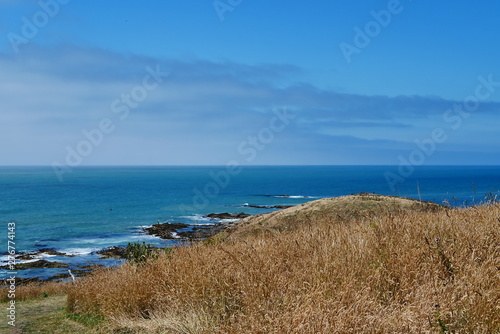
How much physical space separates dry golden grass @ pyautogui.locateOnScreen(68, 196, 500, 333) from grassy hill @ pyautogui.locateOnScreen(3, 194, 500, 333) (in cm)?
2

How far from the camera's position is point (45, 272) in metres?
36.1

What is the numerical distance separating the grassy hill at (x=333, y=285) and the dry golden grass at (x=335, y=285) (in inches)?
0.7

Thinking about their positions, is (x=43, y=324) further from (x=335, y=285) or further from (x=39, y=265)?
(x=39, y=265)

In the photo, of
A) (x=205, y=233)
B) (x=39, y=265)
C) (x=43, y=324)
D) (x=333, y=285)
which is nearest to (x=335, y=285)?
(x=333, y=285)

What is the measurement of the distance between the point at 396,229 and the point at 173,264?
13.8 feet

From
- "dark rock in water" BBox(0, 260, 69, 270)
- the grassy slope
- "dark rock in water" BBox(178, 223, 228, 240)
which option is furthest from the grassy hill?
"dark rock in water" BBox(0, 260, 69, 270)

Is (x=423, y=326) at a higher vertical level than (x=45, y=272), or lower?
higher

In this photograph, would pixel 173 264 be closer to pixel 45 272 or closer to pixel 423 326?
pixel 423 326

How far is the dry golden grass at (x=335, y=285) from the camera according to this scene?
4.58m

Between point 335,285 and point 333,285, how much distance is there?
0.14ft

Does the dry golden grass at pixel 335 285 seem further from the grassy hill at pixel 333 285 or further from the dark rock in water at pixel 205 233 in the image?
the dark rock in water at pixel 205 233

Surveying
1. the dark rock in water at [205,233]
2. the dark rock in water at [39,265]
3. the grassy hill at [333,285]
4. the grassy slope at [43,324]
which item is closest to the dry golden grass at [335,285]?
the grassy hill at [333,285]

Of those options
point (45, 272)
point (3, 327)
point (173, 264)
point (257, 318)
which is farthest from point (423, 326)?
point (45, 272)

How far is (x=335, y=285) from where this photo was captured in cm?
540
